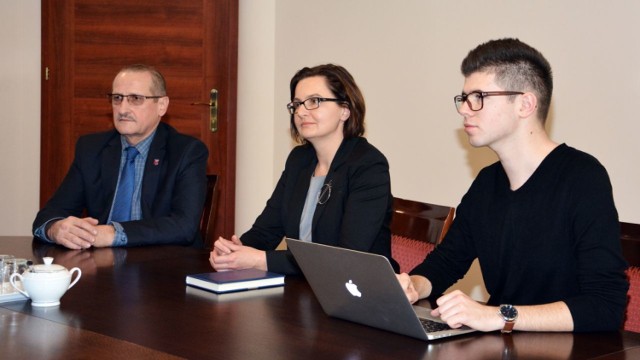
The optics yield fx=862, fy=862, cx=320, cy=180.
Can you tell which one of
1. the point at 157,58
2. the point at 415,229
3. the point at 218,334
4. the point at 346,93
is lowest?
the point at 218,334

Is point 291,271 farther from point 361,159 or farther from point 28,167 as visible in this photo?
point 28,167

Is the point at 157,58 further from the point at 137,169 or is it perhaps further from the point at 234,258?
the point at 234,258

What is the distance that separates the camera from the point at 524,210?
2.26 meters

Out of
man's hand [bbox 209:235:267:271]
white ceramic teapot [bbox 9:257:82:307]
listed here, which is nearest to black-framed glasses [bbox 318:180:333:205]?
man's hand [bbox 209:235:267:271]

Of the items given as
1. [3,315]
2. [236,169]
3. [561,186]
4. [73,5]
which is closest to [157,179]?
[3,315]

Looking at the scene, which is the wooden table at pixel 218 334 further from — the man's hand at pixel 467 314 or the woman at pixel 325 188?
the woman at pixel 325 188

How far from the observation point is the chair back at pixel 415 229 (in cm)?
271

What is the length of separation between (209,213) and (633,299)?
188 centimetres

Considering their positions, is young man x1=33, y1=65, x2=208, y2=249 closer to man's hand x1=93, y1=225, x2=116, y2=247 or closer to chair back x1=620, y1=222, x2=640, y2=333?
Result: man's hand x1=93, y1=225, x2=116, y2=247

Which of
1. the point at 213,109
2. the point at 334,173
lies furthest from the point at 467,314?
the point at 213,109

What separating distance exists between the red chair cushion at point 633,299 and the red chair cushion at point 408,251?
27.5 inches

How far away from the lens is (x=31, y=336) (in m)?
1.83

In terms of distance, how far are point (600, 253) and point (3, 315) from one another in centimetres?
142

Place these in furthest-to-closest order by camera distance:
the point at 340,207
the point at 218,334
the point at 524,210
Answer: the point at 340,207, the point at 524,210, the point at 218,334
